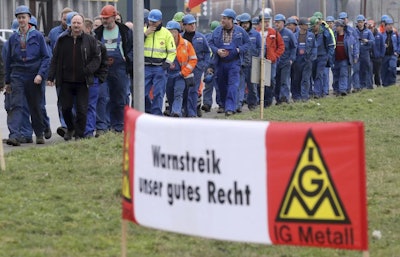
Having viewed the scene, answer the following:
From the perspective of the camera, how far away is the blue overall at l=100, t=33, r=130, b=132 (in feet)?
58.0

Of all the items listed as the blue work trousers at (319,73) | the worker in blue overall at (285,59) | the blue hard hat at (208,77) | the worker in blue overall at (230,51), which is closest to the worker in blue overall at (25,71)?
the worker in blue overall at (230,51)

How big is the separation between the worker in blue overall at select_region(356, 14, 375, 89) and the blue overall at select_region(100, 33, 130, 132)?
46.7 ft

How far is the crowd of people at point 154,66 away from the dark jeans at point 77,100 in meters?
0.01

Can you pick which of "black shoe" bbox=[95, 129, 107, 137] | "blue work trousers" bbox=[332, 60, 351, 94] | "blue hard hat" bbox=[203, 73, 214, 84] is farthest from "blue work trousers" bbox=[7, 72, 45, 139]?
"blue work trousers" bbox=[332, 60, 351, 94]

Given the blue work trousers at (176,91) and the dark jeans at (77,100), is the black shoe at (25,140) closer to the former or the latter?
the dark jeans at (77,100)

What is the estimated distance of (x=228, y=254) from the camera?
8922mm

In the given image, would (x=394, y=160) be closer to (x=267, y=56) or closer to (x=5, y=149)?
(x=5, y=149)

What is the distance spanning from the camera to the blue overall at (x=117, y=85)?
1767 centimetres

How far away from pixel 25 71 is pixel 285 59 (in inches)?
376

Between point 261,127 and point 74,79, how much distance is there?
9.89 metres

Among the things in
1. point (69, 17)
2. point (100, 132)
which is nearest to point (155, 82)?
point (100, 132)

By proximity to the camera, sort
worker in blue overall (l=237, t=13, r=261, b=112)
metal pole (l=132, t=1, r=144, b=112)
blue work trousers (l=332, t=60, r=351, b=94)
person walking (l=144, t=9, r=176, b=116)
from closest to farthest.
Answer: metal pole (l=132, t=1, r=144, b=112) < person walking (l=144, t=9, r=176, b=116) < worker in blue overall (l=237, t=13, r=261, b=112) < blue work trousers (l=332, t=60, r=351, b=94)

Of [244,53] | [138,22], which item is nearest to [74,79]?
[138,22]

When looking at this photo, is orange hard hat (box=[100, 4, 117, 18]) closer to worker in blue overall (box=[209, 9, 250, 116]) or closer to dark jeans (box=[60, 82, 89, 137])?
dark jeans (box=[60, 82, 89, 137])
